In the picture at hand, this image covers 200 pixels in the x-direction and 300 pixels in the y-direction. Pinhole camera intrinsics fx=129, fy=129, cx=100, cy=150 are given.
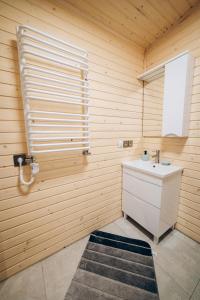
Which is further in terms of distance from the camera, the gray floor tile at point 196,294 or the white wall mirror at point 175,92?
the white wall mirror at point 175,92

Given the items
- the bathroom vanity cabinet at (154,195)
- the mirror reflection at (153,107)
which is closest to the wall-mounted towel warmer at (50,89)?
the bathroom vanity cabinet at (154,195)

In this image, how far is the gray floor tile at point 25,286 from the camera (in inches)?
39.2

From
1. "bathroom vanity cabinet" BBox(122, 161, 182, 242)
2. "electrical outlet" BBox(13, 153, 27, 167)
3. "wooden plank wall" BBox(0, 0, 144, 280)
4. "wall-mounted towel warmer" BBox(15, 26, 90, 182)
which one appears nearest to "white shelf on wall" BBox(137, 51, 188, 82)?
"wooden plank wall" BBox(0, 0, 144, 280)

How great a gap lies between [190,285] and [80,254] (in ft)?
3.22

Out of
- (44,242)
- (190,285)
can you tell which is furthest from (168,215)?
(44,242)

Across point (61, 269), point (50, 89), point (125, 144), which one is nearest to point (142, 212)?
point (125, 144)

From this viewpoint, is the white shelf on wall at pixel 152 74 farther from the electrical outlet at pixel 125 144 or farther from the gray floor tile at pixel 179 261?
the gray floor tile at pixel 179 261

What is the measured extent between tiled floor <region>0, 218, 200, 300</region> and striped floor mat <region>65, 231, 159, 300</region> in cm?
7

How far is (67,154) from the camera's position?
4.25 feet

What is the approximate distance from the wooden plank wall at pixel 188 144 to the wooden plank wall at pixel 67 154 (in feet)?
1.31

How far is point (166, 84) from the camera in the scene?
1443mm

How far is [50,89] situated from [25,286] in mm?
1676

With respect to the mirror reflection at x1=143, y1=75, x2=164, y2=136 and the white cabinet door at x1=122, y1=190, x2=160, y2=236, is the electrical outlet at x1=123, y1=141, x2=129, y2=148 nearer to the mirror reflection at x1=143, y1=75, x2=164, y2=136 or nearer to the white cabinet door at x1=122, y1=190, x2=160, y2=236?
the mirror reflection at x1=143, y1=75, x2=164, y2=136

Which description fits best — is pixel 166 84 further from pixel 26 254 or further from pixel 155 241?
pixel 26 254
